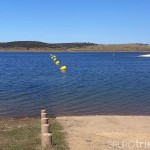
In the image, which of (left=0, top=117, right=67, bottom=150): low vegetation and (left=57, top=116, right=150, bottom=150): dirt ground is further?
(left=57, top=116, right=150, bottom=150): dirt ground

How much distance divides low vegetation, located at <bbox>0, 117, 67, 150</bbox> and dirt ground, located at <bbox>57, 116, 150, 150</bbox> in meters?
0.35

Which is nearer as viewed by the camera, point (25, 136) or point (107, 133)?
point (25, 136)

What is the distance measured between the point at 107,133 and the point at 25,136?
121 inches

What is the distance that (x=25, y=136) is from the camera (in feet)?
45.0

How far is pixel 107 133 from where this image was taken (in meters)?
14.3

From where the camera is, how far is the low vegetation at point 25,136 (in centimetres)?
1233

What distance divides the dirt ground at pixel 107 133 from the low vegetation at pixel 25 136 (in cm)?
35

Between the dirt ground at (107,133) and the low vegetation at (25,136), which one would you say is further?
the dirt ground at (107,133)

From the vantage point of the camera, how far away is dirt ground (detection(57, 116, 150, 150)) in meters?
12.5

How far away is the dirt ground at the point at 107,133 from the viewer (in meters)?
12.5

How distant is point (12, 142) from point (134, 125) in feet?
19.3

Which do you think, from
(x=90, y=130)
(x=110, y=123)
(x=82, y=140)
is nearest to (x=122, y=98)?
(x=110, y=123)

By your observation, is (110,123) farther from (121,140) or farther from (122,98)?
(122,98)

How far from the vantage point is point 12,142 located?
42.3 feet
